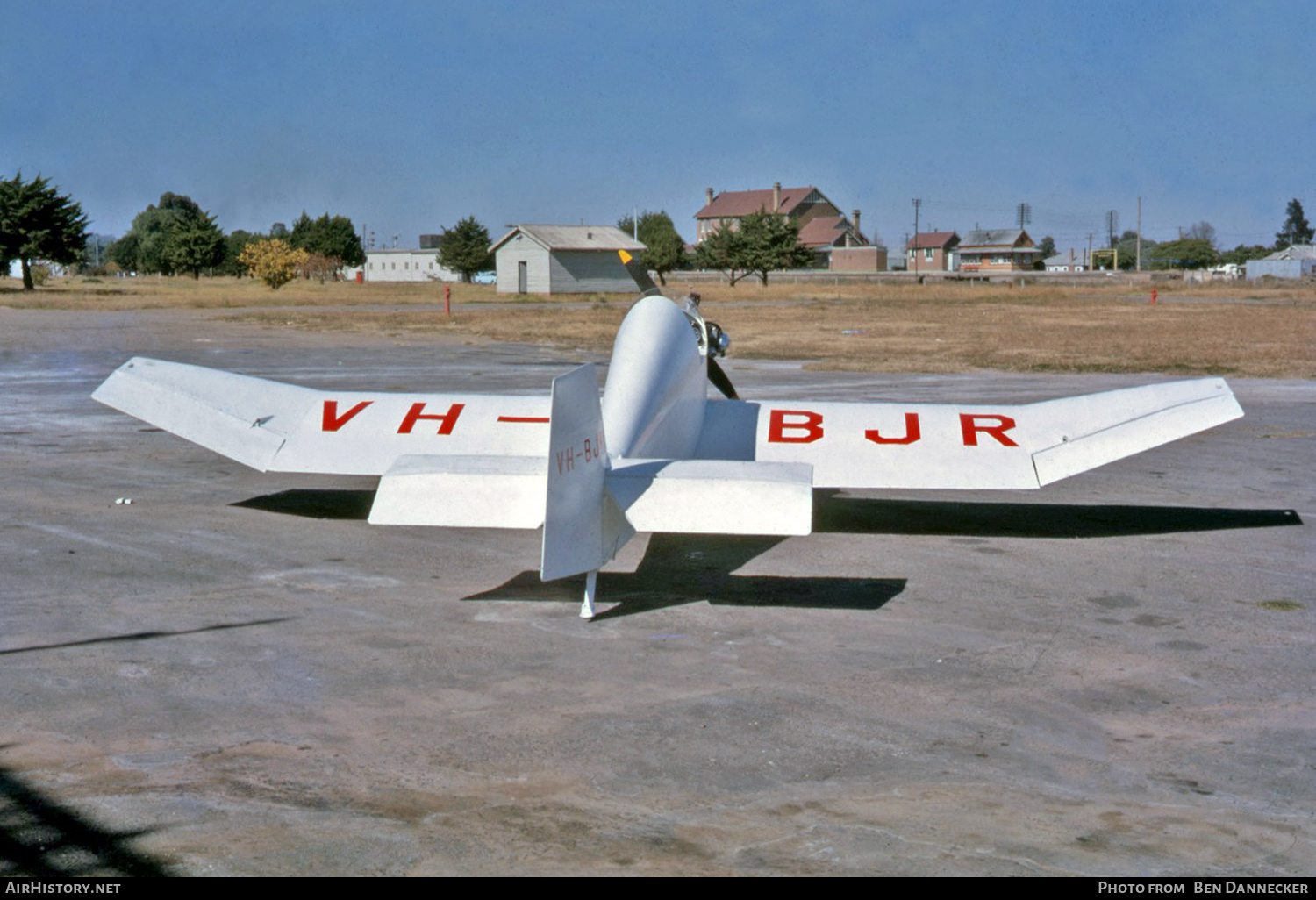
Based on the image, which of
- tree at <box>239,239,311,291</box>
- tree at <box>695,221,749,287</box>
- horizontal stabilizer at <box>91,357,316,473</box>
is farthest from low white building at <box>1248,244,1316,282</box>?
horizontal stabilizer at <box>91,357,316,473</box>

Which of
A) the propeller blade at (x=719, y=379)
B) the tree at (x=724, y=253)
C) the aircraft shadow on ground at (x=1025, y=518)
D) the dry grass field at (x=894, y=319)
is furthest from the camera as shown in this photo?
the tree at (x=724, y=253)

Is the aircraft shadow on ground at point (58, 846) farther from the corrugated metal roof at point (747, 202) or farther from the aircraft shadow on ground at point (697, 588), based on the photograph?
the corrugated metal roof at point (747, 202)

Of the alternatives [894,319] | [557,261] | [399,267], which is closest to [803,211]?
[399,267]

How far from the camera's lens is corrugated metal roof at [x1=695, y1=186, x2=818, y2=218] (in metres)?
156

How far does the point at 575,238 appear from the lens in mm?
81562

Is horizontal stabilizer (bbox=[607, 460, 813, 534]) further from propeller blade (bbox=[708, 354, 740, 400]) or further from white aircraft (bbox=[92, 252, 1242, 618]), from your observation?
propeller blade (bbox=[708, 354, 740, 400])

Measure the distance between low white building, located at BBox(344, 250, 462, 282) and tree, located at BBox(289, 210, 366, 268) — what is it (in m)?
6.11

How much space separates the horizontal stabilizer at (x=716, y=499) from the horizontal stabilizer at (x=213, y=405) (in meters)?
4.46

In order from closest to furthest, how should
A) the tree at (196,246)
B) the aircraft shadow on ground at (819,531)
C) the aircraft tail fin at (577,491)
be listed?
the aircraft tail fin at (577,491), the aircraft shadow on ground at (819,531), the tree at (196,246)

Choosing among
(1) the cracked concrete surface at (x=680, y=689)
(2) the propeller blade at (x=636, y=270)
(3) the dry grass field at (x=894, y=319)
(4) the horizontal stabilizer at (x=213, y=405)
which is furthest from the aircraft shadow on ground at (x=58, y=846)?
(3) the dry grass field at (x=894, y=319)

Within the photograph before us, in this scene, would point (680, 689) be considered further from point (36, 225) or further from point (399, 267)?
point (399, 267)

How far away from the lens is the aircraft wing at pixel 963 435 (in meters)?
11.0

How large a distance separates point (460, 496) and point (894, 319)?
139 feet
